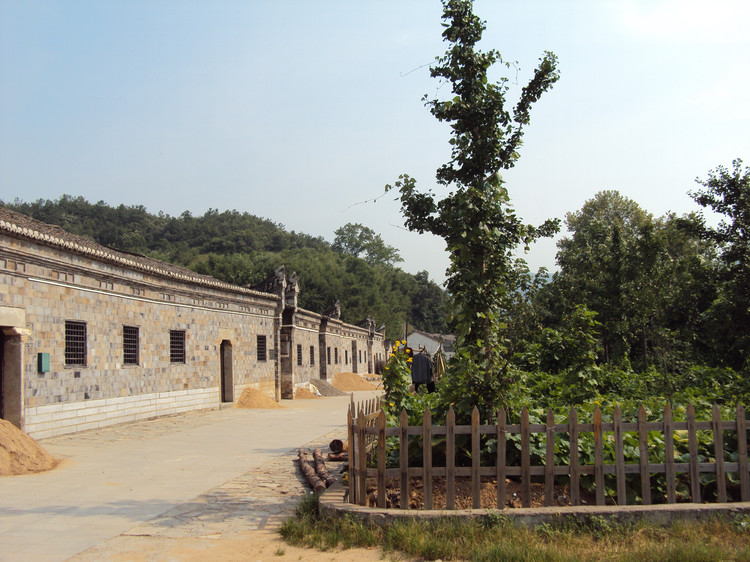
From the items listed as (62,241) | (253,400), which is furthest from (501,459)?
(253,400)

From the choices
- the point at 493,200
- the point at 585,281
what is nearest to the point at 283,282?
the point at 585,281

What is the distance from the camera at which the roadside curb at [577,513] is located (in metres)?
5.55

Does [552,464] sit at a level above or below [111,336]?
below

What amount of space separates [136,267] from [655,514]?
A: 48.9ft

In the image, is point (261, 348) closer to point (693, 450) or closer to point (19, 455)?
point (19, 455)

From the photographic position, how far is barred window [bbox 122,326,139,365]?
16734mm

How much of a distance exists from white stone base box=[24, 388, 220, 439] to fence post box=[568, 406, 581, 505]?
435 inches

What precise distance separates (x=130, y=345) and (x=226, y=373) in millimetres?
6163

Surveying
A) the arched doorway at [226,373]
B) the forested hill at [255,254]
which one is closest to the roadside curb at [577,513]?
the arched doorway at [226,373]

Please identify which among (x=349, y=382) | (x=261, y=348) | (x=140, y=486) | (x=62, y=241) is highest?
(x=62, y=241)

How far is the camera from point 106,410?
15.4 metres

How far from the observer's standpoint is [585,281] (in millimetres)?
22281

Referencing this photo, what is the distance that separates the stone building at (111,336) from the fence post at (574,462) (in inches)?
431

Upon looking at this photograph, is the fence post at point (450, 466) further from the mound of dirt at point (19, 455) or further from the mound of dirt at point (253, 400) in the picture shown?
the mound of dirt at point (253, 400)
